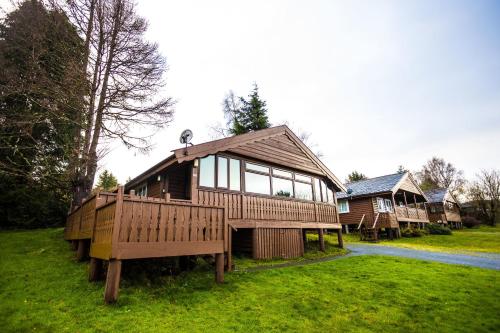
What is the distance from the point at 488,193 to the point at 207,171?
5136 cm

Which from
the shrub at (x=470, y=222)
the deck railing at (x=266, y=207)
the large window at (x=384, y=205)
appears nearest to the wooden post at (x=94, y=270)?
the deck railing at (x=266, y=207)

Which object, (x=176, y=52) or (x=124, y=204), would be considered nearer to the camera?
(x=124, y=204)

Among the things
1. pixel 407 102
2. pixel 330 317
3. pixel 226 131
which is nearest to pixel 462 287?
pixel 330 317

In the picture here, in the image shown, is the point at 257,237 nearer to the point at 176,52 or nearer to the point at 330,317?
the point at 330,317

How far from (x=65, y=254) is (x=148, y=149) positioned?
5755 millimetres

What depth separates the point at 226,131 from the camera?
30.1 m

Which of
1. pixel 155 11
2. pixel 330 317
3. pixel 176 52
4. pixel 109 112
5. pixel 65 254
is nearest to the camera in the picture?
pixel 330 317

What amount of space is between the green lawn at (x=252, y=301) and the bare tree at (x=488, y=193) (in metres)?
43.9

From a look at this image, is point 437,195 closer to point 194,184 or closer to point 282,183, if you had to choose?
point 282,183

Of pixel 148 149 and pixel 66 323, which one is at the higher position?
pixel 148 149

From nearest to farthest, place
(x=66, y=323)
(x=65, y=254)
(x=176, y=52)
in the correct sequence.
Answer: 1. (x=66, y=323)
2. (x=65, y=254)
3. (x=176, y=52)

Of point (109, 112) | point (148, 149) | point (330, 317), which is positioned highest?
point (109, 112)

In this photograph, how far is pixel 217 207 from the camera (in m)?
7.51

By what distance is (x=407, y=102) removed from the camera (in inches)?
937
